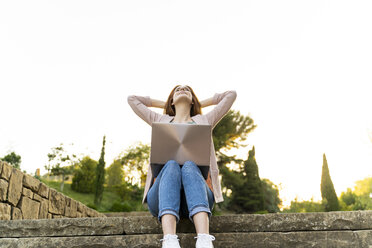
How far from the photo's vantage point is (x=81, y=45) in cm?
743

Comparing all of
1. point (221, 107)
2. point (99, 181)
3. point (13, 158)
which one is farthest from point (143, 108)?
point (13, 158)

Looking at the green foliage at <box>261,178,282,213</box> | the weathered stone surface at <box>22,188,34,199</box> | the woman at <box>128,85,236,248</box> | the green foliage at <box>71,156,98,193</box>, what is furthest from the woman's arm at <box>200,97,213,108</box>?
the green foliage at <box>261,178,282,213</box>

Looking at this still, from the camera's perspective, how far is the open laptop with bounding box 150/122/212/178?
1.83 metres

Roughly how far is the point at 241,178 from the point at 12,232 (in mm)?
15426

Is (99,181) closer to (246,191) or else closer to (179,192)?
(246,191)

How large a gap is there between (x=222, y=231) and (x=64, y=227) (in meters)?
0.97

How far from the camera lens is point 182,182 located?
1.81m

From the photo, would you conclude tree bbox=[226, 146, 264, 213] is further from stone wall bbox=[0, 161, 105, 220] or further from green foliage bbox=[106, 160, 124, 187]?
stone wall bbox=[0, 161, 105, 220]

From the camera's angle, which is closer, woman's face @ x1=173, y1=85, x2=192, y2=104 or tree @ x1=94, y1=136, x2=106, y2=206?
woman's face @ x1=173, y1=85, x2=192, y2=104

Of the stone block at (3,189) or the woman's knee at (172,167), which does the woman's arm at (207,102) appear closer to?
the woman's knee at (172,167)

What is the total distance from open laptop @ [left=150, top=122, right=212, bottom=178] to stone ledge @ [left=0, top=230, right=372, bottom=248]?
1.43 ft

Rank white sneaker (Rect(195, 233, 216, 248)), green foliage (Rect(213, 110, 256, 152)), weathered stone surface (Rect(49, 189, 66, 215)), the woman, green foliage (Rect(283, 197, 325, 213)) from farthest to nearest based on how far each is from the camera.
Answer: green foliage (Rect(213, 110, 256, 152)) → green foliage (Rect(283, 197, 325, 213)) → weathered stone surface (Rect(49, 189, 66, 215)) → the woman → white sneaker (Rect(195, 233, 216, 248))

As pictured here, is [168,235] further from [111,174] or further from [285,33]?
[111,174]

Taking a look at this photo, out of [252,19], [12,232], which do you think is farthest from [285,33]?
[12,232]
